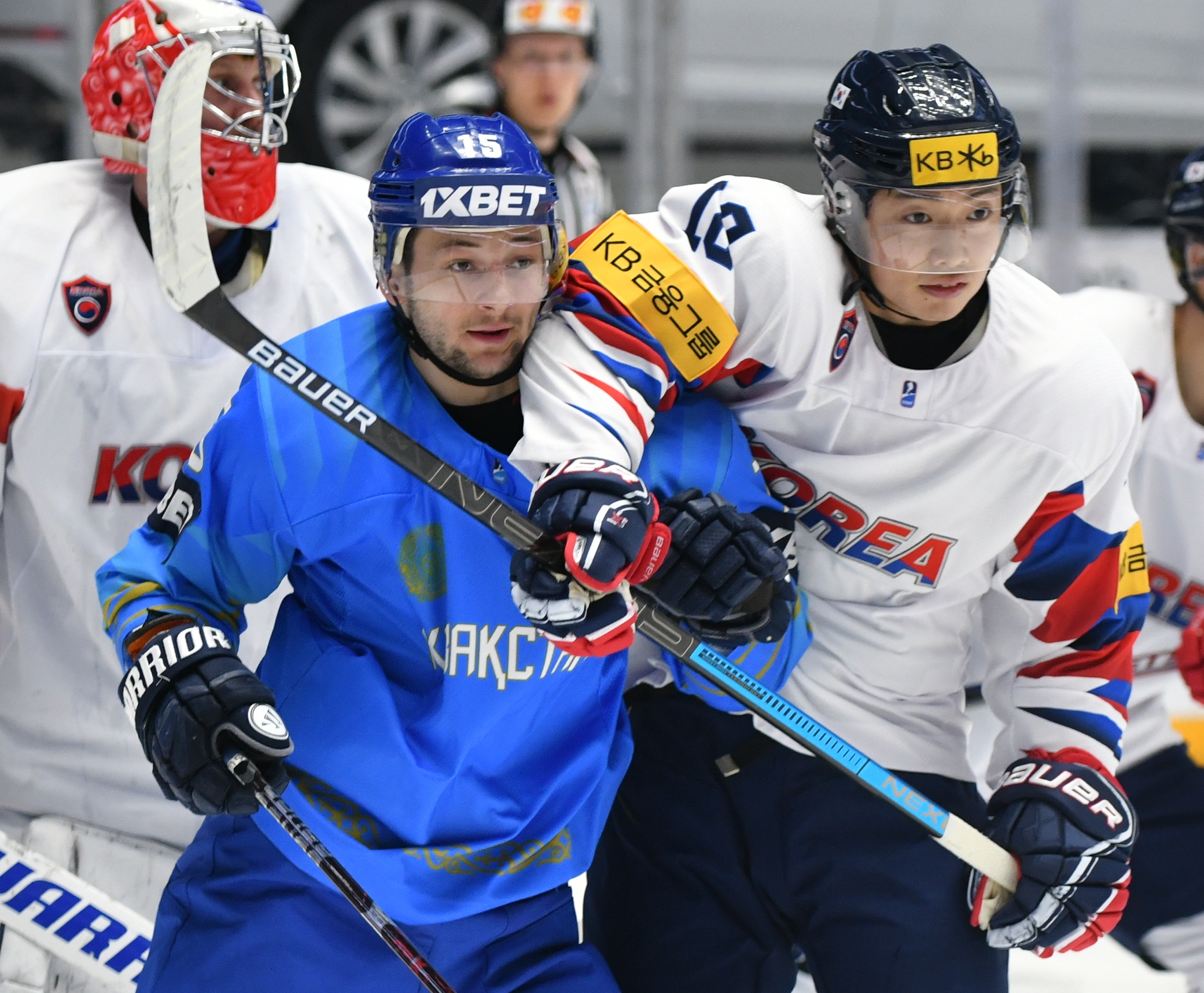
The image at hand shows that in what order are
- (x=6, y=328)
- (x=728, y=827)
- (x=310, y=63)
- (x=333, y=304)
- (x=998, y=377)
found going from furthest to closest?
(x=310, y=63)
(x=333, y=304)
(x=6, y=328)
(x=728, y=827)
(x=998, y=377)

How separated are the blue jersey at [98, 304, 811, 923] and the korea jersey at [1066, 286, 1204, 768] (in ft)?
3.66

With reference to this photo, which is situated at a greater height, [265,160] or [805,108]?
[265,160]

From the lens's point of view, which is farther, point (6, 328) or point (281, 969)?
point (6, 328)

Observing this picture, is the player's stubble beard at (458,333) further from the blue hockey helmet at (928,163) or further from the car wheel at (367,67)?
the car wheel at (367,67)

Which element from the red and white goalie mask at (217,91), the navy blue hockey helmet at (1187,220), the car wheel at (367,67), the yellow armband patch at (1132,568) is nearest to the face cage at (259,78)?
the red and white goalie mask at (217,91)

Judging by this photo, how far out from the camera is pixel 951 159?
5.98 feet

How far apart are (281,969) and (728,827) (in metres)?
0.59

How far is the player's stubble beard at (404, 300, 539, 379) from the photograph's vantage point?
177 centimetres

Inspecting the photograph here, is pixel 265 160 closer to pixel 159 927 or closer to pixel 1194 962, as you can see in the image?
pixel 159 927

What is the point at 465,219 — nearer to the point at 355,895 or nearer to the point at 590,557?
the point at 590,557

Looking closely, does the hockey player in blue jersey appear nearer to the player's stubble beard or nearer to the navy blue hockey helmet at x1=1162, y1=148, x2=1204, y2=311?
the player's stubble beard

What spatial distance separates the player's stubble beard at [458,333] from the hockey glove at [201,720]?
0.39m

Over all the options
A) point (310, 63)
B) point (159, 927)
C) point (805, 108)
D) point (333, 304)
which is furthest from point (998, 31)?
point (159, 927)

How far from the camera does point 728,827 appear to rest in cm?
207
